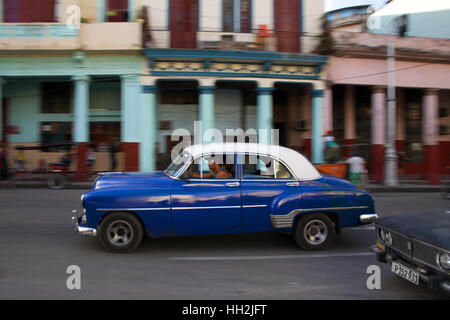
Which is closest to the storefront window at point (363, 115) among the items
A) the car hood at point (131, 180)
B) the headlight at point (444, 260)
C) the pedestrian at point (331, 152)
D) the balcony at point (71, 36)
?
the pedestrian at point (331, 152)

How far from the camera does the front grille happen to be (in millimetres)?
3738

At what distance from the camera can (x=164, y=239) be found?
6633 millimetres

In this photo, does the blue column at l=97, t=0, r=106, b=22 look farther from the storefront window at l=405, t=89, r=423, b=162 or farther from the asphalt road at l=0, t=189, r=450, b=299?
the storefront window at l=405, t=89, r=423, b=162

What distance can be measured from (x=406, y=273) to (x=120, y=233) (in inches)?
152

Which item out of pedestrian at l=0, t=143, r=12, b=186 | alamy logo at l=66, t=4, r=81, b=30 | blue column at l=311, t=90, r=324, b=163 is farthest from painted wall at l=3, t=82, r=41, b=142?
blue column at l=311, t=90, r=324, b=163

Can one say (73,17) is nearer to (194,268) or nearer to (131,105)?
(131,105)

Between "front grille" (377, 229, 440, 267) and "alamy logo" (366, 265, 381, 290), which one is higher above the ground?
"front grille" (377, 229, 440, 267)

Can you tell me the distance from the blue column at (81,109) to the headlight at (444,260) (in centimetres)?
1436

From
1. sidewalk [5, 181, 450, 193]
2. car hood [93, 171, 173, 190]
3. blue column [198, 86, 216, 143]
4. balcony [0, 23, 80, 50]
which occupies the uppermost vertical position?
balcony [0, 23, 80, 50]

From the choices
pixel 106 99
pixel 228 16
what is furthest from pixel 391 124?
pixel 106 99

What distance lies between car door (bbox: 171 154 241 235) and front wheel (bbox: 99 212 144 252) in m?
0.57

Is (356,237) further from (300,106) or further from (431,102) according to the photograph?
(431,102)

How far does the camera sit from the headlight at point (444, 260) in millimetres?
3535
